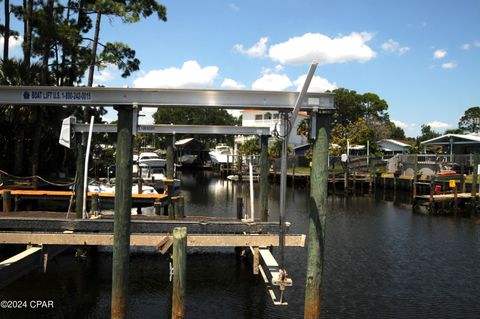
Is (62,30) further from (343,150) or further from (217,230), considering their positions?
(343,150)

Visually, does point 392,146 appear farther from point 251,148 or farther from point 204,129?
point 204,129

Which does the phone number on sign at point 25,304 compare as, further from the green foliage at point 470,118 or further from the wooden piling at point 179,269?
the green foliage at point 470,118

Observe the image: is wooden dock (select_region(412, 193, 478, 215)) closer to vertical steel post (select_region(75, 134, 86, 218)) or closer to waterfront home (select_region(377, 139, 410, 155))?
vertical steel post (select_region(75, 134, 86, 218))

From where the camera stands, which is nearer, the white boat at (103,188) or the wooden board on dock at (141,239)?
the wooden board on dock at (141,239)

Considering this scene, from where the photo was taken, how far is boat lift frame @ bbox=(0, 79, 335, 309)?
296 inches

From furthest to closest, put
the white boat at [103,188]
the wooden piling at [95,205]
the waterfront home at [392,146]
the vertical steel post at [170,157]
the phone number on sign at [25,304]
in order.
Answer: the waterfront home at [392,146], the white boat at [103,188], the vertical steel post at [170,157], the wooden piling at [95,205], the phone number on sign at [25,304]

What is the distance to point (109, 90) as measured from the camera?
7520 mm

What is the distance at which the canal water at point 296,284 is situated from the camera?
10.7 metres

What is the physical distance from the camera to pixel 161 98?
25.0ft

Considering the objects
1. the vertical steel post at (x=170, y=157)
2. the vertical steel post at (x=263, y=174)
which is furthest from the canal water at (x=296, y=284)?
the vertical steel post at (x=170, y=157)

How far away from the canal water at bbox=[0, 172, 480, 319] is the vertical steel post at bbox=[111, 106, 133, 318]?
285 cm

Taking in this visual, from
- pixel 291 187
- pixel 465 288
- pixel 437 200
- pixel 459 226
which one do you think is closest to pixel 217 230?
pixel 465 288

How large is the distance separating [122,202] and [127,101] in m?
1.70

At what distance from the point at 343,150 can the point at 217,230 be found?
42.5m
